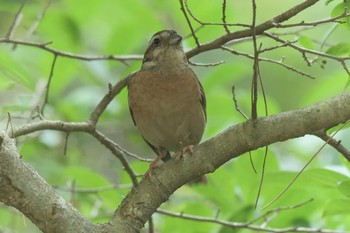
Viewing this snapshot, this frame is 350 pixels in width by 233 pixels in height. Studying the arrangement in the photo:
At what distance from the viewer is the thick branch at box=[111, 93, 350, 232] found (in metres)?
2.96

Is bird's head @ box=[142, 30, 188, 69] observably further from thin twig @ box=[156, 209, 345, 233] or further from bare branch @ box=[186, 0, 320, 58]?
thin twig @ box=[156, 209, 345, 233]

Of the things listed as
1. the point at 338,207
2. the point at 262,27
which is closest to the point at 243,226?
the point at 338,207

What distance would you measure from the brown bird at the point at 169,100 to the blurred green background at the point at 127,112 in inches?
5.6

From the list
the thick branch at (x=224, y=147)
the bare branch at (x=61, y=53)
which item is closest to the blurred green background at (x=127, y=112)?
the bare branch at (x=61, y=53)

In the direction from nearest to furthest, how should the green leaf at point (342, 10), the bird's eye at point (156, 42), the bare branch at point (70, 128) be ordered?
the green leaf at point (342, 10)
the bare branch at point (70, 128)
the bird's eye at point (156, 42)

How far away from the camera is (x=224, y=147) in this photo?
3141 millimetres

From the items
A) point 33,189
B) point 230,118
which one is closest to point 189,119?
point 230,118

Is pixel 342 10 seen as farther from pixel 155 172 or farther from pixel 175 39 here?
pixel 175 39

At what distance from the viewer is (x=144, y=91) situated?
4.45 m

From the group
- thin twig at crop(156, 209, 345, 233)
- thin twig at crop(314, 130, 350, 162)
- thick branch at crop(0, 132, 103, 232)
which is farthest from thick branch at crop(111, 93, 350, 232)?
thin twig at crop(156, 209, 345, 233)

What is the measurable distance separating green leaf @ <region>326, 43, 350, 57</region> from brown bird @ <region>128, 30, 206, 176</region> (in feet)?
4.00

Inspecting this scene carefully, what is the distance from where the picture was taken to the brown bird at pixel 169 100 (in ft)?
14.4

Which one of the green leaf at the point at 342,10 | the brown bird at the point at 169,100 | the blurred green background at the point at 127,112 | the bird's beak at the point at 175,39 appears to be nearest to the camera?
the green leaf at the point at 342,10

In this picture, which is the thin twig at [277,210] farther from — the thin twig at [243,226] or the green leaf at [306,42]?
the green leaf at [306,42]
